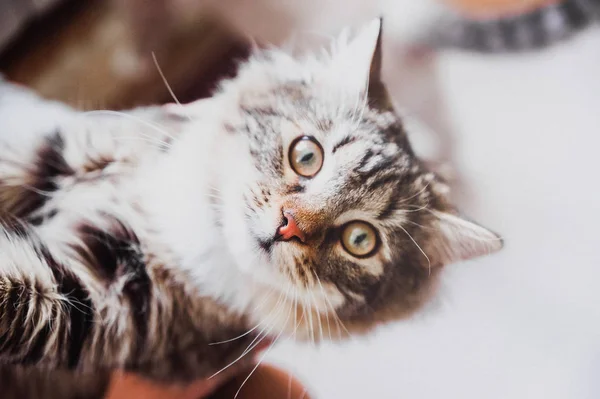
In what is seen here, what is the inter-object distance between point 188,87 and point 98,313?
1.06 ft

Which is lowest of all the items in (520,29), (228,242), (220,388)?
(220,388)

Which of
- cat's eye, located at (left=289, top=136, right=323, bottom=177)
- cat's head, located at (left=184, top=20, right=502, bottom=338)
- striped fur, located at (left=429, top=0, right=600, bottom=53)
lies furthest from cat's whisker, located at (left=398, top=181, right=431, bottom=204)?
striped fur, located at (left=429, top=0, right=600, bottom=53)

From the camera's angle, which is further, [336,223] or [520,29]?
[520,29]

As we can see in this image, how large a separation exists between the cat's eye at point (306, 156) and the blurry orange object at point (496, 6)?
0.34 metres

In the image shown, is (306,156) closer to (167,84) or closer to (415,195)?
(415,195)

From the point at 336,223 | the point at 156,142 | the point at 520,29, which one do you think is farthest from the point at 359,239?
the point at 520,29

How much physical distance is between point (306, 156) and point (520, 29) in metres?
0.39

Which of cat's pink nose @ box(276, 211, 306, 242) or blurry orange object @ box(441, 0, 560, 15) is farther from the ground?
blurry orange object @ box(441, 0, 560, 15)

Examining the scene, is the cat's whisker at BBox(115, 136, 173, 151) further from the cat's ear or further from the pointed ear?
the pointed ear

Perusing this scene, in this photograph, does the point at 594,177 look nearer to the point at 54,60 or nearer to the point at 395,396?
the point at 395,396

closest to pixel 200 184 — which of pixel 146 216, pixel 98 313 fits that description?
pixel 146 216

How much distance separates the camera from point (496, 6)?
77cm

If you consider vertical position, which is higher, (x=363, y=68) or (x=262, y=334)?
(x=363, y=68)

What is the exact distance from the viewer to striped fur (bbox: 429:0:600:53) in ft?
2.42
